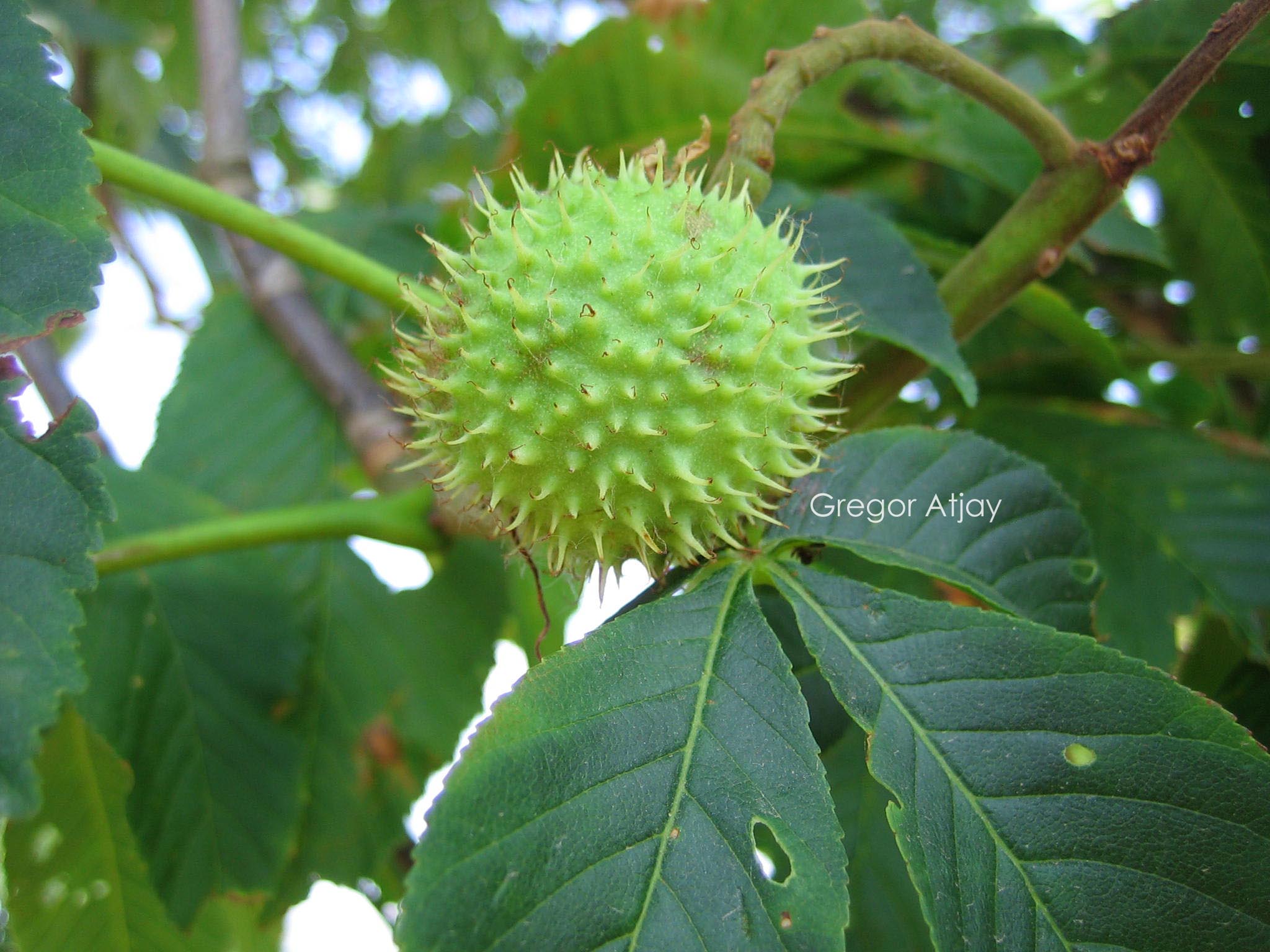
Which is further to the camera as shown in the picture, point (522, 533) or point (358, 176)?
point (358, 176)

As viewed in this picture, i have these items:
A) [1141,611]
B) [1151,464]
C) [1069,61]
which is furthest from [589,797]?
[1069,61]

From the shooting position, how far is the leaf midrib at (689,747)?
0.99 metres

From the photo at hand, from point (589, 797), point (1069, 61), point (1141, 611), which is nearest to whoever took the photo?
point (589, 797)

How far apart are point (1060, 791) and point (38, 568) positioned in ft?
3.68

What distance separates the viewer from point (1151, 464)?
6.48 feet

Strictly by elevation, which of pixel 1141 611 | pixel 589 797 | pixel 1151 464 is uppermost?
pixel 1151 464

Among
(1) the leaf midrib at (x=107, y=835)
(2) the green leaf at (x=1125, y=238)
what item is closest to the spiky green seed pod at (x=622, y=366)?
(2) the green leaf at (x=1125, y=238)

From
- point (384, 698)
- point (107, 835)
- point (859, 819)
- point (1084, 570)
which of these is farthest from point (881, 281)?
point (107, 835)

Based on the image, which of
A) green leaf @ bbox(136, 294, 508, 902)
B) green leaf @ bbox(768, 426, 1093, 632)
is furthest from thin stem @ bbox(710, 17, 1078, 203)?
green leaf @ bbox(136, 294, 508, 902)

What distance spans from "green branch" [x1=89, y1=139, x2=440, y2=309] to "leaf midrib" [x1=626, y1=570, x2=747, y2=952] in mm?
623

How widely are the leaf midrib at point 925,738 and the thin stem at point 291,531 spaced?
756mm

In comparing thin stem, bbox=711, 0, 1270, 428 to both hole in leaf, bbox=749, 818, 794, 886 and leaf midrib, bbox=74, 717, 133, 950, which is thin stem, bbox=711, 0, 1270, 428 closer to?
hole in leaf, bbox=749, 818, 794, 886

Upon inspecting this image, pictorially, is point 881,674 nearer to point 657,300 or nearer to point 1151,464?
point 657,300

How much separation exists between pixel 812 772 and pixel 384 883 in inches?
53.8
